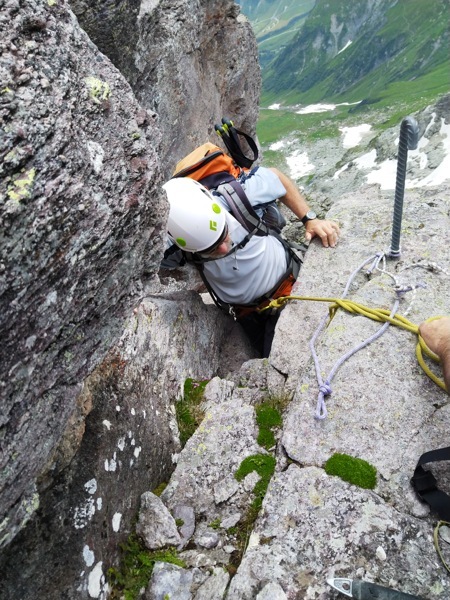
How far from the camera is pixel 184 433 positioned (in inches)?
289

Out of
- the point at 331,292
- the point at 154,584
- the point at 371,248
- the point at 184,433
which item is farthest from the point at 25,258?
the point at 371,248

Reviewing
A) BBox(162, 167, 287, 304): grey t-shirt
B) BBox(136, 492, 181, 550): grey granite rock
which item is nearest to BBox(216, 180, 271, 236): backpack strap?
BBox(162, 167, 287, 304): grey t-shirt

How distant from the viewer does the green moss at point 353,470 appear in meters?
5.82

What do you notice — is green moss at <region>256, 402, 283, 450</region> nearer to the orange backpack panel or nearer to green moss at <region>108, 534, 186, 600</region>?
green moss at <region>108, 534, 186, 600</region>

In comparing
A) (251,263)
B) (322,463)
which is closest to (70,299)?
(322,463)

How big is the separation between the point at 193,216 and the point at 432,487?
522cm

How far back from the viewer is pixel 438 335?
694 cm

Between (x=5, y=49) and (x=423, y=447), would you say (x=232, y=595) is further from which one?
(x=5, y=49)

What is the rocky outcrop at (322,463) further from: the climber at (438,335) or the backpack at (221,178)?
the backpack at (221,178)

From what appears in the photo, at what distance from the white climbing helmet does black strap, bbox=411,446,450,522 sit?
15.8ft

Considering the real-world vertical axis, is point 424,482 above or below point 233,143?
below

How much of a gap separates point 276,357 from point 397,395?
249 centimetres

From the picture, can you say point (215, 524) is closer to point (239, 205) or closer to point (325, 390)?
point (325, 390)

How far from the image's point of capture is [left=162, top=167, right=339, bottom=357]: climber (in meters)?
8.16
